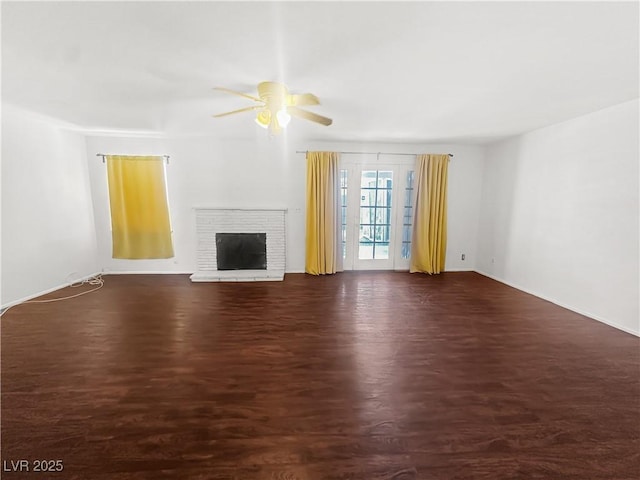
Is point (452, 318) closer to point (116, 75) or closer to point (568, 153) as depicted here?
point (568, 153)

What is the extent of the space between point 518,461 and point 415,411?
52cm

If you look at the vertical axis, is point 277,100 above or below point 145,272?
above

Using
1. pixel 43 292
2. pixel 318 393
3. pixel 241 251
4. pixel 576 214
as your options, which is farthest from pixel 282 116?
pixel 43 292

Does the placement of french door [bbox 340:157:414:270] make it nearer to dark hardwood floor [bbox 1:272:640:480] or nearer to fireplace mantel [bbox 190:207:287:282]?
fireplace mantel [bbox 190:207:287:282]

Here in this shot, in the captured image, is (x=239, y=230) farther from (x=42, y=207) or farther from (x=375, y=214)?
(x=42, y=207)

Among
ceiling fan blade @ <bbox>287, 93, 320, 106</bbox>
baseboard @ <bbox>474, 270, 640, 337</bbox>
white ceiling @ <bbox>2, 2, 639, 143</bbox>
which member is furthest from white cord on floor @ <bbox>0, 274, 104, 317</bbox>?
baseboard @ <bbox>474, 270, 640, 337</bbox>

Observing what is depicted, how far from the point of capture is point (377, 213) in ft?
16.0

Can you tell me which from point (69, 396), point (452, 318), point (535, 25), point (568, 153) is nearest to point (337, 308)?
point (452, 318)

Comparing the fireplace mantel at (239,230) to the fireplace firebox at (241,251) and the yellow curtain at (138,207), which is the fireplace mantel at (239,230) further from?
the yellow curtain at (138,207)

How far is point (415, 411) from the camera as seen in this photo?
165 cm

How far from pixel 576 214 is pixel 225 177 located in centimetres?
512

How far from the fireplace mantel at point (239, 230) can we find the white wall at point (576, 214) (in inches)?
151

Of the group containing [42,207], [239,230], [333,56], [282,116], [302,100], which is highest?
[333,56]

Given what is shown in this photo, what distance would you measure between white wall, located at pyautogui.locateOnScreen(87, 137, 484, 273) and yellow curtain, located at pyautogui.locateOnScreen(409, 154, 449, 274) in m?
0.30
